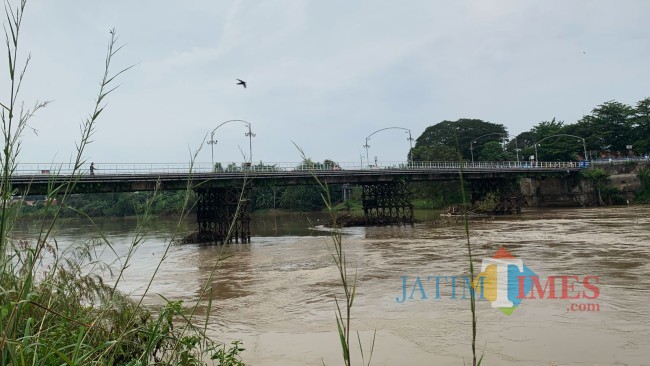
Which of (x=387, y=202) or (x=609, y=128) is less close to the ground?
(x=609, y=128)

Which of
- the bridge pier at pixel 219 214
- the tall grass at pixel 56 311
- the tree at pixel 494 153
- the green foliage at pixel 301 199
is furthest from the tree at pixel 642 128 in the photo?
the tall grass at pixel 56 311

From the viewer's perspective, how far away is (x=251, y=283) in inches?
562

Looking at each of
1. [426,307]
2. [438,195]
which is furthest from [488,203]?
[426,307]

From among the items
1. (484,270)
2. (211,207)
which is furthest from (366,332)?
(211,207)

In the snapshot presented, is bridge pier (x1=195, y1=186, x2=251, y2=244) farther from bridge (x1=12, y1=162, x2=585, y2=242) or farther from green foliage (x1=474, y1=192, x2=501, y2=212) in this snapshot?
green foliage (x1=474, y1=192, x2=501, y2=212)

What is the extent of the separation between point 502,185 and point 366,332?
4778 cm

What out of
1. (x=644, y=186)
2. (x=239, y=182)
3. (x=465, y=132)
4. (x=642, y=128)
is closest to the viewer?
(x=239, y=182)

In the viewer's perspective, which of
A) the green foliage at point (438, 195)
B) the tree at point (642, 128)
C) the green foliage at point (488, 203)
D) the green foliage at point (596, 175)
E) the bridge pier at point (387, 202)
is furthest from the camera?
the green foliage at point (438, 195)

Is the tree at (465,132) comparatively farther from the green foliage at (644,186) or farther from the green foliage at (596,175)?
the green foliage at (644,186)

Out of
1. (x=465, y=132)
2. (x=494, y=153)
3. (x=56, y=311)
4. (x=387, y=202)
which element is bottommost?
(x=387, y=202)

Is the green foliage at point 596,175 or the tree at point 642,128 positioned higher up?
the tree at point 642,128

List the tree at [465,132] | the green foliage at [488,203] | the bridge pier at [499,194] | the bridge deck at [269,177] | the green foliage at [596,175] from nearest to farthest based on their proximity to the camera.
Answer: the bridge deck at [269,177] < the green foliage at [488,203] < the bridge pier at [499,194] < the green foliage at [596,175] < the tree at [465,132]

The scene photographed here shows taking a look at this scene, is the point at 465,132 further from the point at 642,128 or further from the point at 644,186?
the point at 644,186

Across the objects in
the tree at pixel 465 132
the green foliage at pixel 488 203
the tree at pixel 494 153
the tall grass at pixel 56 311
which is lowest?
the green foliage at pixel 488 203
